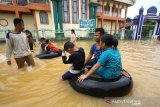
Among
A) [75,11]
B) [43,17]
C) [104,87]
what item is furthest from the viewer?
[75,11]

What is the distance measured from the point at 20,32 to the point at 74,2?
1364 cm

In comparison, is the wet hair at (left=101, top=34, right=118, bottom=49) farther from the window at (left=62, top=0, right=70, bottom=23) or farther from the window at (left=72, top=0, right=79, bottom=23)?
the window at (left=72, top=0, right=79, bottom=23)

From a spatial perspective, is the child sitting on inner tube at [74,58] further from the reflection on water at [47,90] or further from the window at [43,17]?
the window at [43,17]

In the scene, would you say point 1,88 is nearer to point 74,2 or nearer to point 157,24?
point 74,2

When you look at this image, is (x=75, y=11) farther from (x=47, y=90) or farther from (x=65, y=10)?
(x=47, y=90)

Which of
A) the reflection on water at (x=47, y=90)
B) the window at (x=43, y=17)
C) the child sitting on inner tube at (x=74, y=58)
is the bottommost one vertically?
the reflection on water at (x=47, y=90)

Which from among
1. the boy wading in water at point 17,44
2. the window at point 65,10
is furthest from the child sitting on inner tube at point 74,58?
the window at point 65,10

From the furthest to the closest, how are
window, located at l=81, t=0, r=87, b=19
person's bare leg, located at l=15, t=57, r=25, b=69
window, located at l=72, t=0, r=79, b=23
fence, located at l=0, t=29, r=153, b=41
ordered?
window, located at l=81, t=0, r=87, b=19 → window, located at l=72, t=0, r=79, b=23 → fence, located at l=0, t=29, r=153, b=41 → person's bare leg, located at l=15, t=57, r=25, b=69

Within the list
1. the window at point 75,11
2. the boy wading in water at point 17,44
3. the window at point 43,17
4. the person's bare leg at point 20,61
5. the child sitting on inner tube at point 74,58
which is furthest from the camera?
the window at point 75,11

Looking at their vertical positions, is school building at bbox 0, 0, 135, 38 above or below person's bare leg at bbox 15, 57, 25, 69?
above

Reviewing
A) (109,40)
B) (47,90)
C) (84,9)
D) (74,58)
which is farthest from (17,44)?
(84,9)

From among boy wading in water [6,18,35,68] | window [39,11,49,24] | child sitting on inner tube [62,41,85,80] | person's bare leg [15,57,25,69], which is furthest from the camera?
window [39,11,49,24]

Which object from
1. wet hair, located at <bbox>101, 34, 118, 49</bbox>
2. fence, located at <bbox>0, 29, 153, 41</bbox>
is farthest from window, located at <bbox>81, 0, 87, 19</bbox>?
Answer: wet hair, located at <bbox>101, 34, 118, 49</bbox>

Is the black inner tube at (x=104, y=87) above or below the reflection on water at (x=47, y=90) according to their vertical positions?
above
